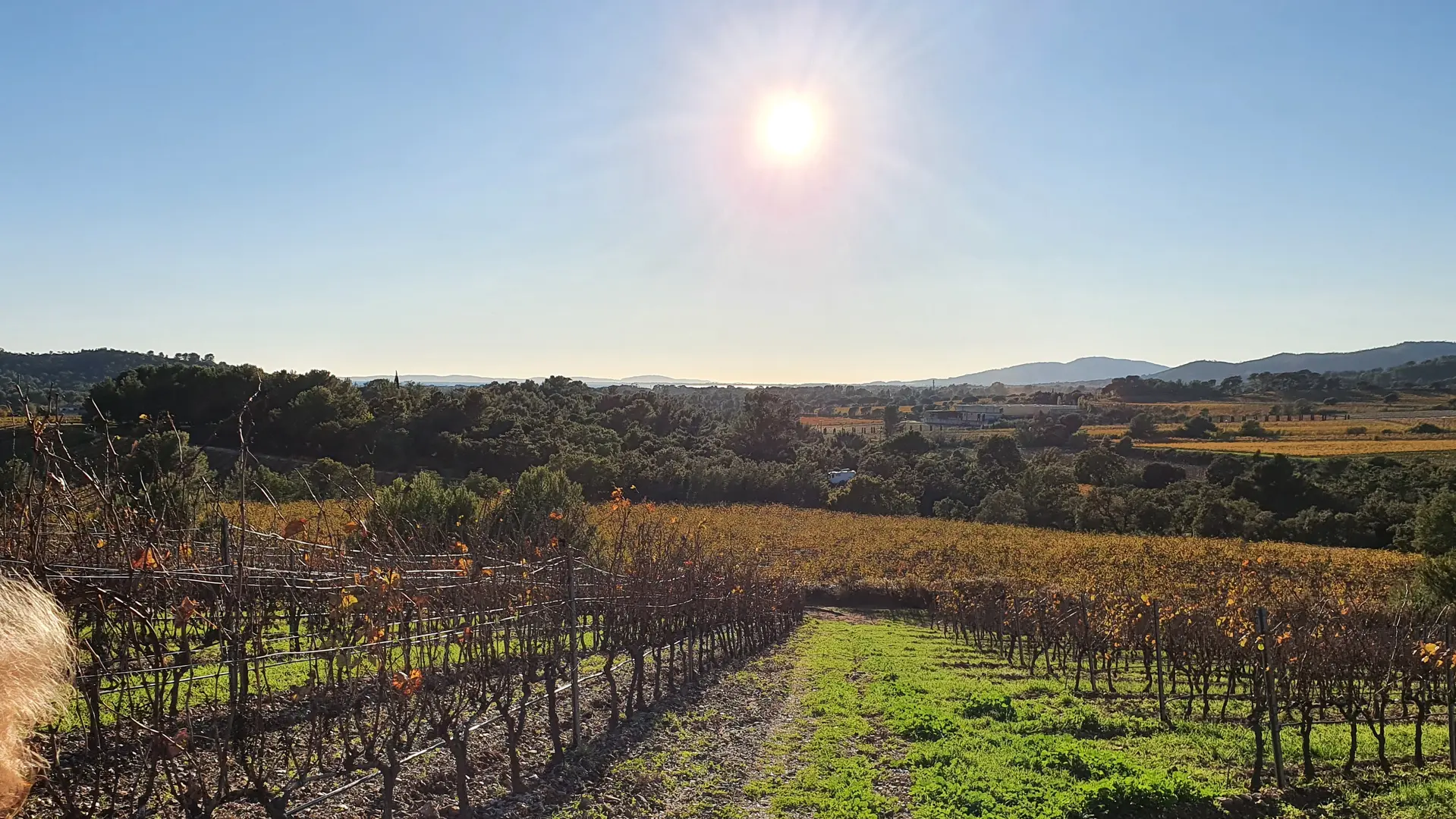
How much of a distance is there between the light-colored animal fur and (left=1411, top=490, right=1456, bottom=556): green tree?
31.6 meters

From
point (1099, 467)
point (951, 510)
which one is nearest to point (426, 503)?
point (951, 510)

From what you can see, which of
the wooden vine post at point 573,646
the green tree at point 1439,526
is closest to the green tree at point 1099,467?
the green tree at point 1439,526

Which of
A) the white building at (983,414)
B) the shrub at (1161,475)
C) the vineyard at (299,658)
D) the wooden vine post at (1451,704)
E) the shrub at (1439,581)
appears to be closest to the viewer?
the vineyard at (299,658)

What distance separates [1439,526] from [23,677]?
3250 centimetres

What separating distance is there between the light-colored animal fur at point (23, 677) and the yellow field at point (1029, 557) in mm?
21520

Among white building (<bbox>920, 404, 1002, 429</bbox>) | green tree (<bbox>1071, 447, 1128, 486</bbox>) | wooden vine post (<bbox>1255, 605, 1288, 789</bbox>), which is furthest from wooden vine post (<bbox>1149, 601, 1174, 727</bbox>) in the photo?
white building (<bbox>920, 404, 1002, 429</bbox>)

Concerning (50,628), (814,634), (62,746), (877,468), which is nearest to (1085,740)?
(62,746)

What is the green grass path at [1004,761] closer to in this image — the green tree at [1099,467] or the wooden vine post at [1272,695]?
the wooden vine post at [1272,695]

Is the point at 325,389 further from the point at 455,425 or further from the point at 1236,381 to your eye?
the point at 1236,381

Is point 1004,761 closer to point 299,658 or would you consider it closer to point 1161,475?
point 299,658

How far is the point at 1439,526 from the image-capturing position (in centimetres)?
2503

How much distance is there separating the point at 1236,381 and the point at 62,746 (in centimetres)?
13239

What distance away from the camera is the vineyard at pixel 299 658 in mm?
5074

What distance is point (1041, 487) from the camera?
47.8 meters
